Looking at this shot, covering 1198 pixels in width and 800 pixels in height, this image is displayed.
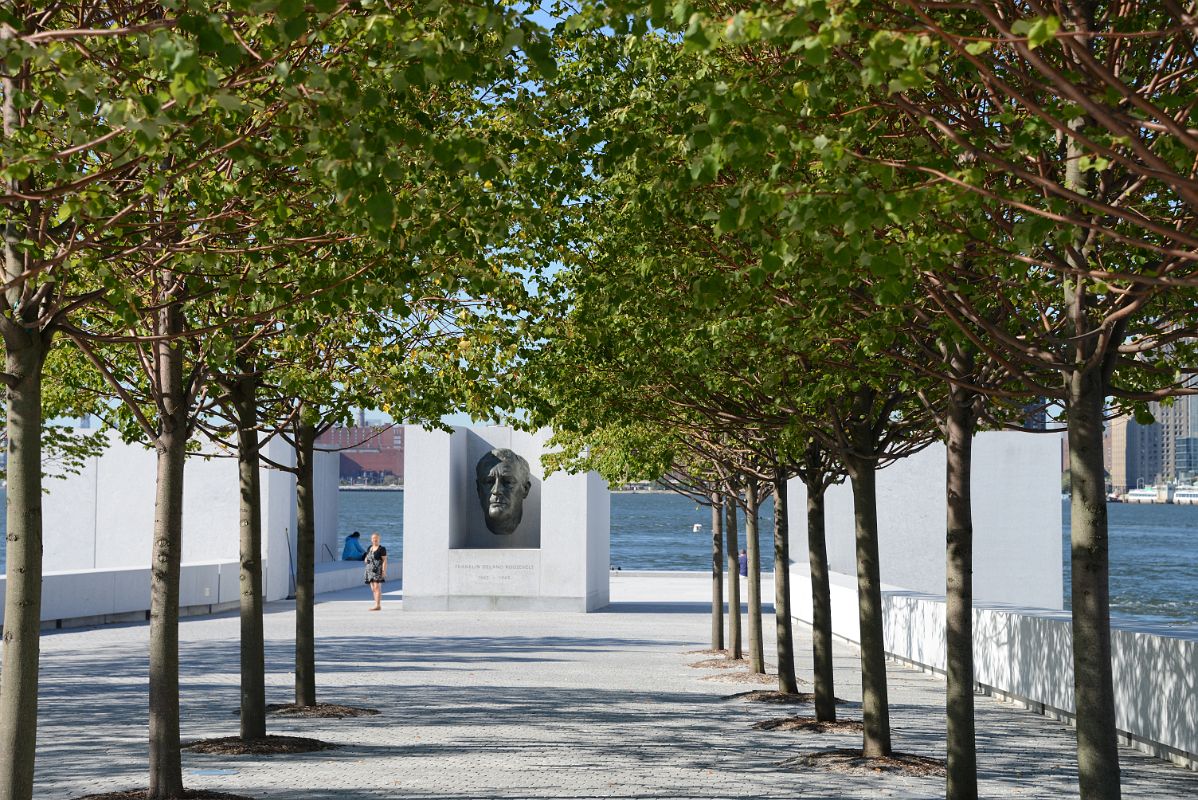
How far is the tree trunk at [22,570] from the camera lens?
6.93m

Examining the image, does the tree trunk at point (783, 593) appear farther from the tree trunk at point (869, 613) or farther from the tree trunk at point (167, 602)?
the tree trunk at point (167, 602)

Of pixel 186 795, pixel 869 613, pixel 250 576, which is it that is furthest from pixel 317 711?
pixel 869 613

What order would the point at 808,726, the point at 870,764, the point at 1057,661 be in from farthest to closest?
the point at 1057,661, the point at 808,726, the point at 870,764

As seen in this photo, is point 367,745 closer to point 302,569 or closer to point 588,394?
point 302,569

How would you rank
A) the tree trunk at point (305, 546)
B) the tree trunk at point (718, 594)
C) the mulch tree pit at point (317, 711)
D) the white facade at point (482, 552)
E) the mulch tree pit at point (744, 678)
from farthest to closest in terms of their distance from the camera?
the white facade at point (482, 552), the tree trunk at point (718, 594), the mulch tree pit at point (744, 678), the mulch tree pit at point (317, 711), the tree trunk at point (305, 546)

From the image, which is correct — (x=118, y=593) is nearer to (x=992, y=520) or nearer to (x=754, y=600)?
(x=754, y=600)

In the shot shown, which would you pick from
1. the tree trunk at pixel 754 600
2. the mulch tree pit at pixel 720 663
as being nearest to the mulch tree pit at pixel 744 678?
the tree trunk at pixel 754 600

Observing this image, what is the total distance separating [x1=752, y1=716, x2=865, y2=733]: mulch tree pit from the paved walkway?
0.28m

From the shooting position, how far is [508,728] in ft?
46.5

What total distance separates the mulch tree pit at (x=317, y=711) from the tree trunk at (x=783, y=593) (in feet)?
17.5

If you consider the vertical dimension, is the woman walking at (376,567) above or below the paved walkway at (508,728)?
above

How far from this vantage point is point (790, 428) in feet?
40.2

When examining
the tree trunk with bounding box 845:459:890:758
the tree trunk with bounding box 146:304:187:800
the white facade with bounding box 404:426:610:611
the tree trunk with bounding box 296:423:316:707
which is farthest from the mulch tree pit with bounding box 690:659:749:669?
the tree trunk with bounding box 146:304:187:800

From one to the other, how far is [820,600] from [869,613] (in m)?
2.73
